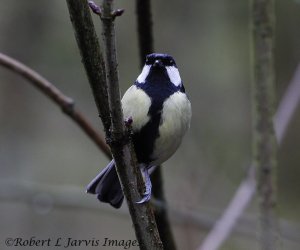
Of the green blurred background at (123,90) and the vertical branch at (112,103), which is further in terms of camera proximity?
the green blurred background at (123,90)

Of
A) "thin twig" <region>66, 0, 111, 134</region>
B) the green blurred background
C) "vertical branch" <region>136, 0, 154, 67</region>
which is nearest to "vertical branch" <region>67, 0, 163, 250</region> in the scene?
"thin twig" <region>66, 0, 111, 134</region>

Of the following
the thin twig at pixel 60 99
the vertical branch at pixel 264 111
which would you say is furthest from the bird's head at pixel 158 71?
the vertical branch at pixel 264 111

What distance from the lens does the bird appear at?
1521 millimetres

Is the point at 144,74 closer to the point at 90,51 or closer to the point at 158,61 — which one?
the point at 158,61

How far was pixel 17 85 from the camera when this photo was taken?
4.13 metres

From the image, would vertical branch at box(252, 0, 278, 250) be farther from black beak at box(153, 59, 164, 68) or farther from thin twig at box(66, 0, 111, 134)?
black beak at box(153, 59, 164, 68)

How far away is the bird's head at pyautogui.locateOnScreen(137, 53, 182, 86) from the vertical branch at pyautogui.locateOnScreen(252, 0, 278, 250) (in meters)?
0.49

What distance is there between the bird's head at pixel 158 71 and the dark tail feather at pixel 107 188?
297 millimetres

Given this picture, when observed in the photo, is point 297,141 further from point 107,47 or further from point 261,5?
point 107,47

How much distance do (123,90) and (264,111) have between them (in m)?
2.88

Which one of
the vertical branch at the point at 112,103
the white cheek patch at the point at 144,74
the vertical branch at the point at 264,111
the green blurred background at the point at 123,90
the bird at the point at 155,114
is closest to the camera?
the vertical branch at the point at 112,103

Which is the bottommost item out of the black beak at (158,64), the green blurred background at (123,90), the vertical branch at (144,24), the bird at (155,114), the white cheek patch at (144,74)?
the green blurred background at (123,90)

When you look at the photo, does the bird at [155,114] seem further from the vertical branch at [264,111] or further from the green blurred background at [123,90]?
the green blurred background at [123,90]

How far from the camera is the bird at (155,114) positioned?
1.52 m
